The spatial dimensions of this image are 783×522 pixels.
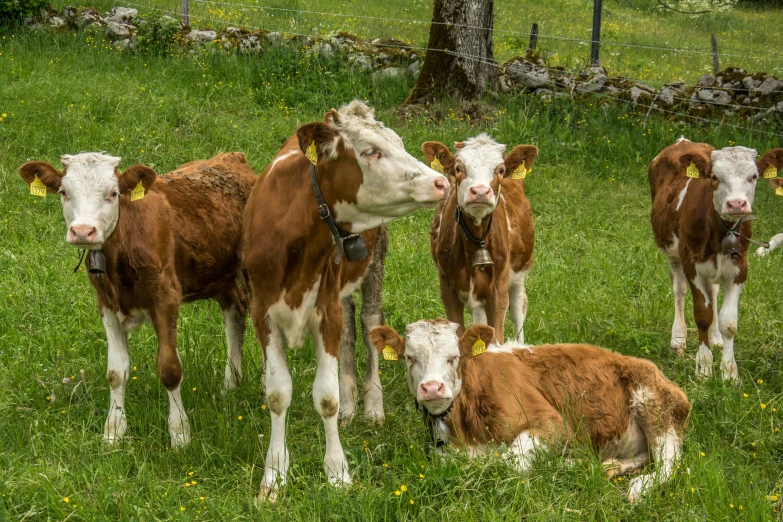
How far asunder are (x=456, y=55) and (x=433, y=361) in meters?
8.61

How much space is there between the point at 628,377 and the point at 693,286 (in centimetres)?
203

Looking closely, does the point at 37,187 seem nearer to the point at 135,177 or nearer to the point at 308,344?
the point at 135,177

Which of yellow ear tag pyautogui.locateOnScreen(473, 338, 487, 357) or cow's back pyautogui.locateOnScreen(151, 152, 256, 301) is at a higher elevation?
cow's back pyautogui.locateOnScreen(151, 152, 256, 301)

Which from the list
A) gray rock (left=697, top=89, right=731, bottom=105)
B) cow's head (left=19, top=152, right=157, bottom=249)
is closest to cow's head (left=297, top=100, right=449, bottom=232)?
cow's head (left=19, top=152, right=157, bottom=249)

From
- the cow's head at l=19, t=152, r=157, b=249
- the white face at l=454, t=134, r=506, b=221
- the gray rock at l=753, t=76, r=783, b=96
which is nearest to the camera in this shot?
the cow's head at l=19, t=152, r=157, b=249

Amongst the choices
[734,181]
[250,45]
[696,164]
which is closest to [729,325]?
[734,181]

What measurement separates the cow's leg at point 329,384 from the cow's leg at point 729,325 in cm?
335

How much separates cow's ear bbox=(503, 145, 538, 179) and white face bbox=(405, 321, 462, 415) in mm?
1831

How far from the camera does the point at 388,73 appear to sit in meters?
13.8

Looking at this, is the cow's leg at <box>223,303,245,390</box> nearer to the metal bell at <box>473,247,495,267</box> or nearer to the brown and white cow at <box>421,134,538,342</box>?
the brown and white cow at <box>421,134,538,342</box>

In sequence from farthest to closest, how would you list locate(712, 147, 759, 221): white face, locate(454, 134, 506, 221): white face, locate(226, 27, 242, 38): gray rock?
locate(226, 27, 242, 38): gray rock → locate(712, 147, 759, 221): white face → locate(454, 134, 506, 221): white face

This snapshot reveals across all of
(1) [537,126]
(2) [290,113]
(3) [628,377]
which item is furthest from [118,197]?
(1) [537,126]

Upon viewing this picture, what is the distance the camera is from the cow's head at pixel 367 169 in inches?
201

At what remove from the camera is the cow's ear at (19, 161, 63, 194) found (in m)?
5.69
